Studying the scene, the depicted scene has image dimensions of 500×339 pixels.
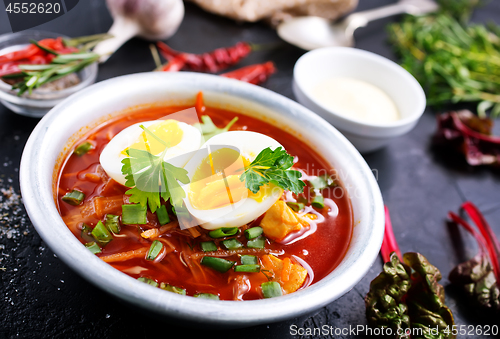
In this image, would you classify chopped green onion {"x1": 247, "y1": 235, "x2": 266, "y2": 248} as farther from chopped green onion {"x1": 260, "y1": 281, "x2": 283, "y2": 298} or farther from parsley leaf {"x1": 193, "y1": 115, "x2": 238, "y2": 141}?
parsley leaf {"x1": 193, "y1": 115, "x2": 238, "y2": 141}

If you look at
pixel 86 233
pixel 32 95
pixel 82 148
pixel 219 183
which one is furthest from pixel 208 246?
pixel 32 95

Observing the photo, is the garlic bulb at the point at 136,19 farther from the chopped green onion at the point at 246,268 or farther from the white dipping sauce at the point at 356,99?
the chopped green onion at the point at 246,268

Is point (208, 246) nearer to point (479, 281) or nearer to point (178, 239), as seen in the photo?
point (178, 239)

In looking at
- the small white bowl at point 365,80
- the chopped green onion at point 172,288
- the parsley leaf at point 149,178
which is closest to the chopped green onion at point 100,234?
the parsley leaf at point 149,178

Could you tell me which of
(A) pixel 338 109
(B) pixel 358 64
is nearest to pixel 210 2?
(B) pixel 358 64

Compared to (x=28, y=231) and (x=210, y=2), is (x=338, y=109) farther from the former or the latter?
(x=28, y=231)

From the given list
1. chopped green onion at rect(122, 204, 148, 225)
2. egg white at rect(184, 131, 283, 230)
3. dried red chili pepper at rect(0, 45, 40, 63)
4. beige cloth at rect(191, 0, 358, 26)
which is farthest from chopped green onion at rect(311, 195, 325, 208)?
beige cloth at rect(191, 0, 358, 26)
